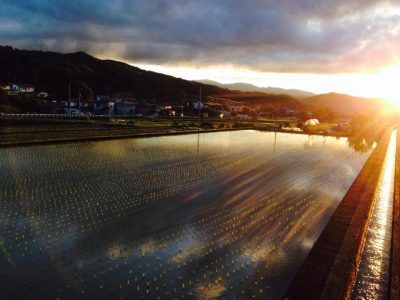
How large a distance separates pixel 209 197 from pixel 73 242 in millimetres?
6192

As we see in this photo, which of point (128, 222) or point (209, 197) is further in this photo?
point (209, 197)

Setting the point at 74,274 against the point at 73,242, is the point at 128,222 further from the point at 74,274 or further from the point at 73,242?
the point at 74,274

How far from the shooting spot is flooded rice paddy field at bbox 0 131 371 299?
760cm

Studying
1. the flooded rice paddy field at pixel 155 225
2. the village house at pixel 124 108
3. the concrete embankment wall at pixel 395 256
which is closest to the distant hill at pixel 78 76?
the village house at pixel 124 108

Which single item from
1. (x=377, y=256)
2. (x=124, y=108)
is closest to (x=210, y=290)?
(x=377, y=256)

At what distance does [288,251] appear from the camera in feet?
31.1

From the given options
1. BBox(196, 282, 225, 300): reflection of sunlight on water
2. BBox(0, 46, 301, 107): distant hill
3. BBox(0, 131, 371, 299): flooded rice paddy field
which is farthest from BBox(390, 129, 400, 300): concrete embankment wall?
BBox(0, 46, 301, 107): distant hill

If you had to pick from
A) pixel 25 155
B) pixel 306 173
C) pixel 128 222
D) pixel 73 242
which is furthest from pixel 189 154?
pixel 73 242

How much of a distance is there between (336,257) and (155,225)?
5.17 m

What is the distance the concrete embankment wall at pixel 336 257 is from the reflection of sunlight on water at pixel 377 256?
0.61 feet

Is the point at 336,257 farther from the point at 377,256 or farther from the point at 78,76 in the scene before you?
the point at 78,76

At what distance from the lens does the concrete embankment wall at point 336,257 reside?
7.30 metres

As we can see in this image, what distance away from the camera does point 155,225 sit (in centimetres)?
1100

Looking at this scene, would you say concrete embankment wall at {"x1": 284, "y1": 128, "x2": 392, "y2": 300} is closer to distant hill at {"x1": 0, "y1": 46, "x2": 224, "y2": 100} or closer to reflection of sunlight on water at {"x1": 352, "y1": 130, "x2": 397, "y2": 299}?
reflection of sunlight on water at {"x1": 352, "y1": 130, "x2": 397, "y2": 299}
